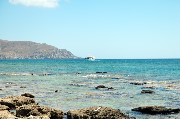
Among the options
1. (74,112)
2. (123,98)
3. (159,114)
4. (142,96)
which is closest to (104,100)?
(123,98)

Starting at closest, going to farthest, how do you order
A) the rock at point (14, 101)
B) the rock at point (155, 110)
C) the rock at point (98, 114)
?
the rock at point (98, 114) < the rock at point (155, 110) < the rock at point (14, 101)

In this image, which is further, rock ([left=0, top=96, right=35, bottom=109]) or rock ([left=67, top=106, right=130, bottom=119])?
rock ([left=0, top=96, right=35, bottom=109])

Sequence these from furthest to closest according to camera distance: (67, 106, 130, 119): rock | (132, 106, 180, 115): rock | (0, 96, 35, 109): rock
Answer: (0, 96, 35, 109): rock → (132, 106, 180, 115): rock → (67, 106, 130, 119): rock

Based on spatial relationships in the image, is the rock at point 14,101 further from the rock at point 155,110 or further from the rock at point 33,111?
the rock at point 155,110

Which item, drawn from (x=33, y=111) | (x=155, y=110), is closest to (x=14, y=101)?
(x=33, y=111)

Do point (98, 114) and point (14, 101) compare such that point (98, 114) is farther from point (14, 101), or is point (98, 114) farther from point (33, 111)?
point (14, 101)

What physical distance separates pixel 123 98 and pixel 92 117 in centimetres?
1862

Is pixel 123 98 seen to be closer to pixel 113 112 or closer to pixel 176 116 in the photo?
pixel 176 116

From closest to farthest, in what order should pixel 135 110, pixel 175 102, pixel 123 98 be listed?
pixel 135 110 < pixel 175 102 < pixel 123 98

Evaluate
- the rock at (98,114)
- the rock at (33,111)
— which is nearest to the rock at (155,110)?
the rock at (98,114)

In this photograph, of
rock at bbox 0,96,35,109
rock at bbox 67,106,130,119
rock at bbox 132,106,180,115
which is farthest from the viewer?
rock at bbox 0,96,35,109

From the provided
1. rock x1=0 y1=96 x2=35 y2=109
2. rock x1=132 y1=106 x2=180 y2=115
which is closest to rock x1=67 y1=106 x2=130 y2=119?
rock x1=132 y1=106 x2=180 y2=115

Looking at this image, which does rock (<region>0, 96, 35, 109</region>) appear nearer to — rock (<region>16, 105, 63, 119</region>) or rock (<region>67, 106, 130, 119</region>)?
rock (<region>16, 105, 63, 119</region>)

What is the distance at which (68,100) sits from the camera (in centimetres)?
4116
